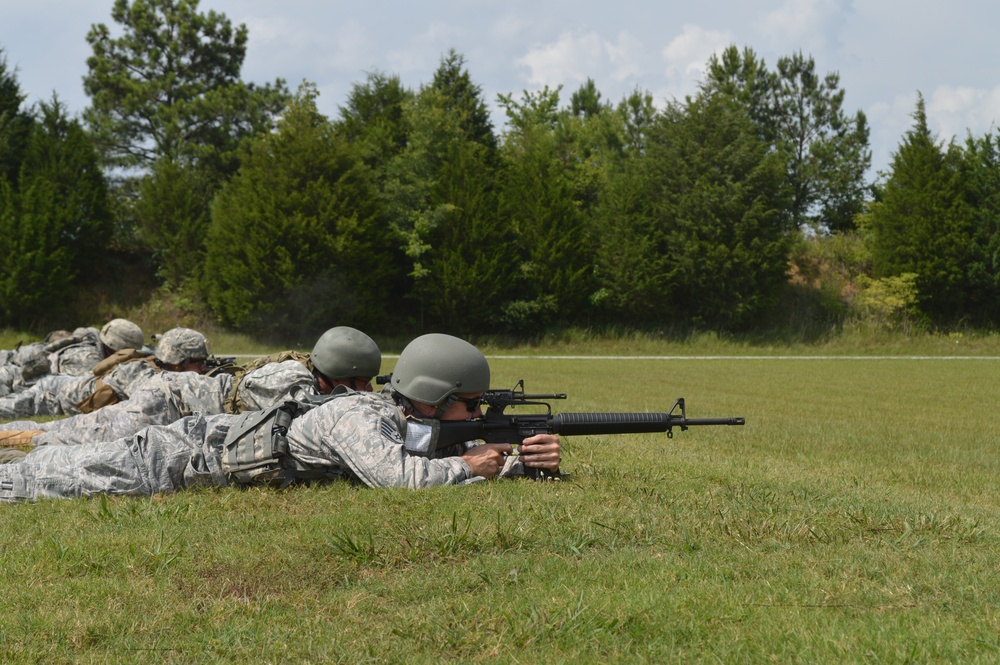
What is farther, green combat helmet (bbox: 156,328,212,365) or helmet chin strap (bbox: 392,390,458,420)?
green combat helmet (bbox: 156,328,212,365)

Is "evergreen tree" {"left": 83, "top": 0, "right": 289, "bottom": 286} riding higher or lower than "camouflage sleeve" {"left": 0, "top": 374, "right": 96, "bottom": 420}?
higher

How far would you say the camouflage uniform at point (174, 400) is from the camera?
7859mm

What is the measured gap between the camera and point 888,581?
4289 millimetres

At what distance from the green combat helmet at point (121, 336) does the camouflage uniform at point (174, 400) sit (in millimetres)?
3379

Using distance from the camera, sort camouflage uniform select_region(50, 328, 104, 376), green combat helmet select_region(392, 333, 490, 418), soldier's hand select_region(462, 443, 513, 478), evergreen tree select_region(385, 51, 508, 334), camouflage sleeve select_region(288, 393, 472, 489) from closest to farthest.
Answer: camouflage sleeve select_region(288, 393, 472, 489), soldier's hand select_region(462, 443, 513, 478), green combat helmet select_region(392, 333, 490, 418), camouflage uniform select_region(50, 328, 104, 376), evergreen tree select_region(385, 51, 508, 334)

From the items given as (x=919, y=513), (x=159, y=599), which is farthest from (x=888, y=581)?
(x=159, y=599)

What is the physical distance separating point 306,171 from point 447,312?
8026 mm

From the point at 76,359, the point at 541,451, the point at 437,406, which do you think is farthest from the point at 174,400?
the point at 76,359

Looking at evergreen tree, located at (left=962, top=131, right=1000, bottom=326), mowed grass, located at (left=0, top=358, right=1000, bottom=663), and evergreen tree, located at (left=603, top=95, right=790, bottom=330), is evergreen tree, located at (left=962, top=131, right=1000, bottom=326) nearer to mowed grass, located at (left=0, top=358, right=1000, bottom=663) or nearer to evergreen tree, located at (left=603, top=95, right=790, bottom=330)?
evergreen tree, located at (left=603, top=95, right=790, bottom=330)

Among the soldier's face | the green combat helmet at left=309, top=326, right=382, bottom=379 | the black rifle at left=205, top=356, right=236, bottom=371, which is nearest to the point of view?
the soldier's face

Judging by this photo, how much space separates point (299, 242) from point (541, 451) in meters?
31.5

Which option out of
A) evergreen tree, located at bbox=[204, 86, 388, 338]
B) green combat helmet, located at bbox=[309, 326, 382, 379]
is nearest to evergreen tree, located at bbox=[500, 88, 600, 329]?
evergreen tree, located at bbox=[204, 86, 388, 338]

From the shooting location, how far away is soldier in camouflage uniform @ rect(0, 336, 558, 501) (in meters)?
5.91

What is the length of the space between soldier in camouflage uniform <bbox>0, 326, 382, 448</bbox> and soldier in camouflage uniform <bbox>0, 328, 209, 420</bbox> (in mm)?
1495
